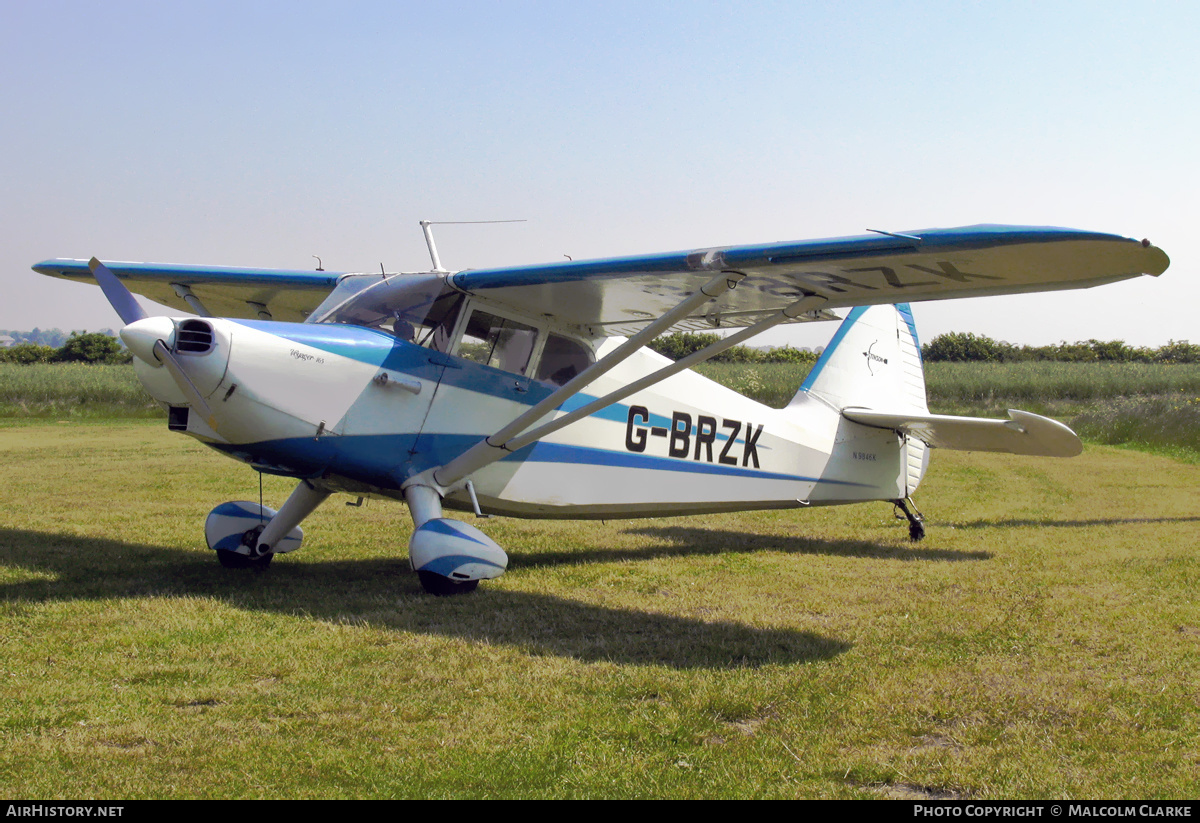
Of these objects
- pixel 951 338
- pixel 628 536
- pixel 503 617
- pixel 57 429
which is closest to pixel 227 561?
pixel 503 617

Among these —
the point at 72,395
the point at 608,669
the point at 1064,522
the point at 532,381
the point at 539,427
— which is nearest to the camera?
the point at 608,669

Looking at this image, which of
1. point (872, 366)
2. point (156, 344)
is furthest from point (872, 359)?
point (156, 344)

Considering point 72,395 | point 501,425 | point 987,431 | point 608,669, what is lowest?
point 72,395

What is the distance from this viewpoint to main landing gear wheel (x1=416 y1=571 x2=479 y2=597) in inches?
234

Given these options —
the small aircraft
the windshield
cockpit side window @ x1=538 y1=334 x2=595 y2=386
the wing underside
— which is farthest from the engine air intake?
cockpit side window @ x1=538 y1=334 x2=595 y2=386

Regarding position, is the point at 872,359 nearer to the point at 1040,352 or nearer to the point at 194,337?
the point at 194,337

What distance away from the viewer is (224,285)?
8.28 meters

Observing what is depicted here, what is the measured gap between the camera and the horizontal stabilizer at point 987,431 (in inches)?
297

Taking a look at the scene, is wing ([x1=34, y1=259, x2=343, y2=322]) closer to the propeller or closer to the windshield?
the windshield

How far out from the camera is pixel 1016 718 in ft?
12.5

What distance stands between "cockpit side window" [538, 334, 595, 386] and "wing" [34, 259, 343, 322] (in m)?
2.08

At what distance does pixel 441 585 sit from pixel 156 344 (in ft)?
7.37
